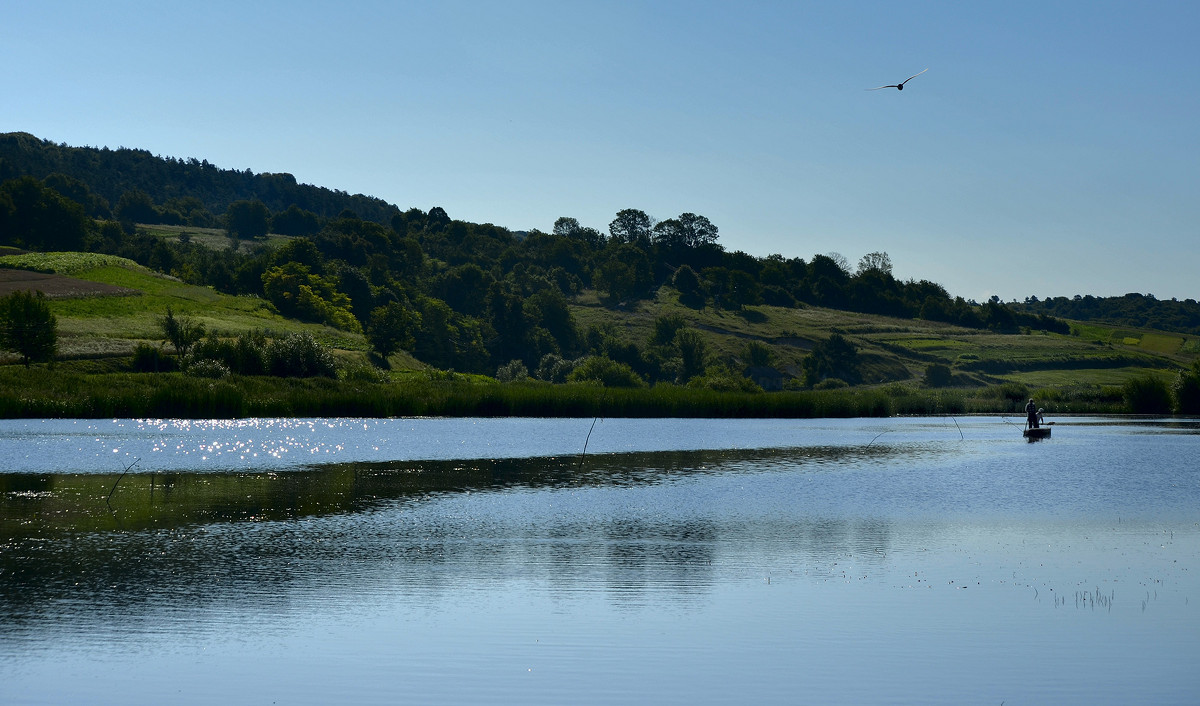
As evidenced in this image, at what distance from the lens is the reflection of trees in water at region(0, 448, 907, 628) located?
1691 centimetres

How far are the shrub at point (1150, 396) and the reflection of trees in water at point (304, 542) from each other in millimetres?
78350

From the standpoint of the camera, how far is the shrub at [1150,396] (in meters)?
93.8

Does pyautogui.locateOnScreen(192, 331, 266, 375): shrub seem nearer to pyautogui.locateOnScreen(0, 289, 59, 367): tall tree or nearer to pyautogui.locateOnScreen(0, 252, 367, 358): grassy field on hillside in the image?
pyautogui.locateOnScreen(0, 289, 59, 367): tall tree

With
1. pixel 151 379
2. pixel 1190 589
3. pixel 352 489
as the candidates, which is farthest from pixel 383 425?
pixel 1190 589

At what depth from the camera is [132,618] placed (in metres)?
14.6

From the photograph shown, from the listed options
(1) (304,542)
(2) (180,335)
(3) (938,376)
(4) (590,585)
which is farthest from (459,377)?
(4) (590,585)

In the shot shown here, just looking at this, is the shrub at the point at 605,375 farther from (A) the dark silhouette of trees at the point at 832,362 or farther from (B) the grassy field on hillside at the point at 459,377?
(A) the dark silhouette of trees at the point at 832,362

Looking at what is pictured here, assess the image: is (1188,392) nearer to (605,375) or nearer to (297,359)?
(605,375)

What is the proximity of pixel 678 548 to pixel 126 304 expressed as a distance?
111 m

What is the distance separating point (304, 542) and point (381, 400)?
4707cm

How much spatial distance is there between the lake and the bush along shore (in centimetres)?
2484

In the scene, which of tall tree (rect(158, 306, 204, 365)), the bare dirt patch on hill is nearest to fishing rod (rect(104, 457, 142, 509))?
tall tree (rect(158, 306, 204, 365))

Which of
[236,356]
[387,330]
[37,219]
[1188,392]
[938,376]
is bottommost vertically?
[1188,392]

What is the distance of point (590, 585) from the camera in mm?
17406
